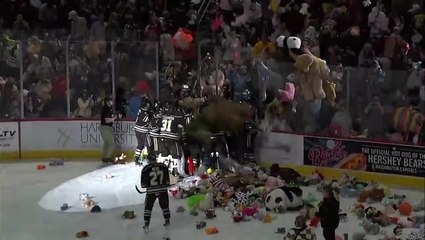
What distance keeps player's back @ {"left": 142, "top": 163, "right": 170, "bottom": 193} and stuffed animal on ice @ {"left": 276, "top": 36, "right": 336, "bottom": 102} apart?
125 centimetres

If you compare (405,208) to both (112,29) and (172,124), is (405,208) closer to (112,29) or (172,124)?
(172,124)

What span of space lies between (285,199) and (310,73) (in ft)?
3.21

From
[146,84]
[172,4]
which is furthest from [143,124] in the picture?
[172,4]

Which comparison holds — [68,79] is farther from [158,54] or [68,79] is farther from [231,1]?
[231,1]

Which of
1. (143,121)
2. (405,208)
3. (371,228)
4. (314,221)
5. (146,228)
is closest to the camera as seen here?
(314,221)

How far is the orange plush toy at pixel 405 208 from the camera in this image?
17.7 ft

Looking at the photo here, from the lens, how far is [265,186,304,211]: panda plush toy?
250 inches

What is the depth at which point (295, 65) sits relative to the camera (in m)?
6.49

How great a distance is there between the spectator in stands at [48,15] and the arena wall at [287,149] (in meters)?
1.04

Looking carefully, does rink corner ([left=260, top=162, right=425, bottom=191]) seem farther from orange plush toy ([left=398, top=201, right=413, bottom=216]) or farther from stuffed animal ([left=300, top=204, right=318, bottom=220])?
stuffed animal ([left=300, top=204, right=318, bottom=220])

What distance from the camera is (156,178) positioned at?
20.5 ft

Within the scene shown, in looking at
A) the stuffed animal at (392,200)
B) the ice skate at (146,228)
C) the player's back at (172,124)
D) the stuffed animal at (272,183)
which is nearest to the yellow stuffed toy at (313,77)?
the stuffed animal at (272,183)

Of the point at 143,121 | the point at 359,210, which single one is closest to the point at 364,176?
the point at 359,210

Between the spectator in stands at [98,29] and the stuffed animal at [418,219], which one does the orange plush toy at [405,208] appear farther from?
the spectator in stands at [98,29]
